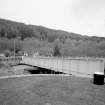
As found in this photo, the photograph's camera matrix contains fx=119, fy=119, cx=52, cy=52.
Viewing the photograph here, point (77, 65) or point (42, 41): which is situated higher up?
point (42, 41)

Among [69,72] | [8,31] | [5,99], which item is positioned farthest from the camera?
[8,31]

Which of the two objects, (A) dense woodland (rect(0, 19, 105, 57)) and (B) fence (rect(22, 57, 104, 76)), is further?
(A) dense woodland (rect(0, 19, 105, 57))

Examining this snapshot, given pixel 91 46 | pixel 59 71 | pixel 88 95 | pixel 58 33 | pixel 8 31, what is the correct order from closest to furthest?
pixel 88 95
pixel 59 71
pixel 91 46
pixel 8 31
pixel 58 33

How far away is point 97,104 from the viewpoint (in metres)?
5.38

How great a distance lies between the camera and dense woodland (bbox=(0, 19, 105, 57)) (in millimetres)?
74062

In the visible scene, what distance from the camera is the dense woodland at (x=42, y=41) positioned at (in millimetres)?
74062

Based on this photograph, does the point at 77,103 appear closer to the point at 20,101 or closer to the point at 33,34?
the point at 20,101

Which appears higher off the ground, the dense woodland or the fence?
the dense woodland

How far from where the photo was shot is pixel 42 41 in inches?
4284

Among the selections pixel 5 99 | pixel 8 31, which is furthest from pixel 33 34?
pixel 5 99

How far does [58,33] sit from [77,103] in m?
115

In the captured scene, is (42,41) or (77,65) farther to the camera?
(42,41)

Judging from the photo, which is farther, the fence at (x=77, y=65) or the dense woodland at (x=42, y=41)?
the dense woodland at (x=42, y=41)

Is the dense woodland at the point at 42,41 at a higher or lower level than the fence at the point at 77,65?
higher
